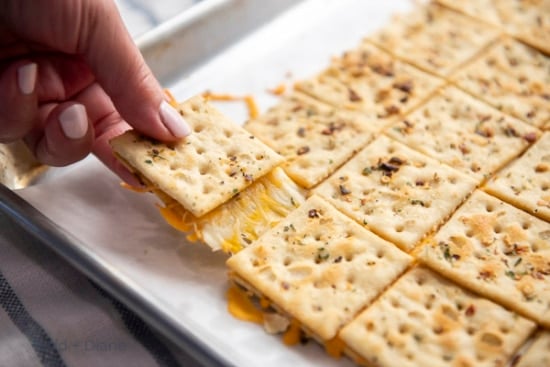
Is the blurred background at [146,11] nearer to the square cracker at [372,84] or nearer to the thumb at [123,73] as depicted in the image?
the square cracker at [372,84]

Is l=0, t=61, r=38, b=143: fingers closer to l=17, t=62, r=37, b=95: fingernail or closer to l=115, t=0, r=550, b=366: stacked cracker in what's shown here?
l=17, t=62, r=37, b=95: fingernail

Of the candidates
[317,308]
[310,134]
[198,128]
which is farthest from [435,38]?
[317,308]

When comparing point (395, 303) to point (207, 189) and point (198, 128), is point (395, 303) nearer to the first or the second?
point (207, 189)

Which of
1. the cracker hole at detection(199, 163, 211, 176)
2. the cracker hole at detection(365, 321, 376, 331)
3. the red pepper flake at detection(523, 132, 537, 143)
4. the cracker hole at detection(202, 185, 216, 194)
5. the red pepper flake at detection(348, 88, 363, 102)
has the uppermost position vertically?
the cracker hole at detection(199, 163, 211, 176)

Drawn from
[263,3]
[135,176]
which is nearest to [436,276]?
[135,176]

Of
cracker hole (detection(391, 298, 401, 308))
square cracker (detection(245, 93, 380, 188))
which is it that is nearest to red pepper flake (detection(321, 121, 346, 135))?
square cracker (detection(245, 93, 380, 188))

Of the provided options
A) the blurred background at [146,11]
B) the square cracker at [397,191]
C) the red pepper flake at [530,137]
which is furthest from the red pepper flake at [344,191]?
the blurred background at [146,11]
